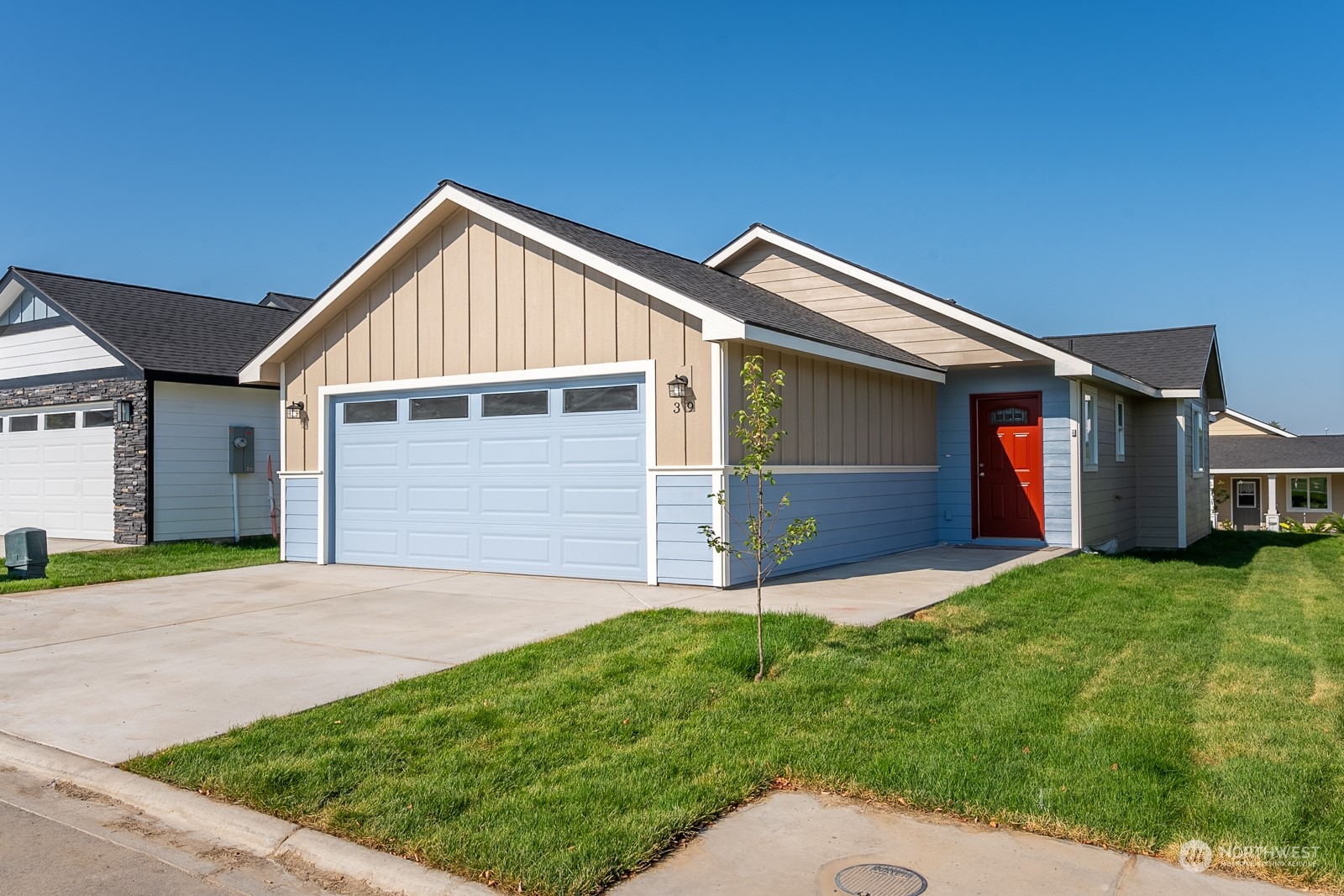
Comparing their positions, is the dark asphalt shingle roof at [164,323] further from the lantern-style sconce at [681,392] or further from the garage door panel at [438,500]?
the lantern-style sconce at [681,392]

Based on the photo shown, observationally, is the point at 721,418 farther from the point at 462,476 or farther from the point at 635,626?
the point at 462,476

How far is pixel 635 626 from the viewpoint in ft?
25.3

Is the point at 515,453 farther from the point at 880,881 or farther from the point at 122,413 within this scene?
the point at 122,413

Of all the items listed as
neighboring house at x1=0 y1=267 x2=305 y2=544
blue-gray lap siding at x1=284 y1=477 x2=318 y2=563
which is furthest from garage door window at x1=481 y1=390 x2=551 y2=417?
neighboring house at x1=0 y1=267 x2=305 y2=544

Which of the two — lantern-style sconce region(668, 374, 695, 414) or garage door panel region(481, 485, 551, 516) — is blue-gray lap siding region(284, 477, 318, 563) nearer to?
garage door panel region(481, 485, 551, 516)

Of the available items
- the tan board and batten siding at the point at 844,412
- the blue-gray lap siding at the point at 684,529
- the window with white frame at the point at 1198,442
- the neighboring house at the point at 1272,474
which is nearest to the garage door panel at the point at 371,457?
the blue-gray lap siding at the point at 684,529

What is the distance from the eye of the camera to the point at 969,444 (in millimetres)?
14516

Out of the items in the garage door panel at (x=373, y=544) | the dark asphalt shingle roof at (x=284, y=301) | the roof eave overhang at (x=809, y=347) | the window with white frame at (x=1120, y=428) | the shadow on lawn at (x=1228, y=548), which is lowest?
the shadow on lawn at (x=1228, y=548)

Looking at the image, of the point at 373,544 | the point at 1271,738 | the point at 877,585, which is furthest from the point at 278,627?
the point at 1271,738

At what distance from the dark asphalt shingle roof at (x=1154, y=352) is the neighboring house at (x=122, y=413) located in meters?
15.0

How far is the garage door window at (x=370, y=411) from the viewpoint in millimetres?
12406

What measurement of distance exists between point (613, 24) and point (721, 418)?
906 centimetres

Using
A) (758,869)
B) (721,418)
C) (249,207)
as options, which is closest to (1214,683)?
(758,869)

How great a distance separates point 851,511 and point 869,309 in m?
3.98
